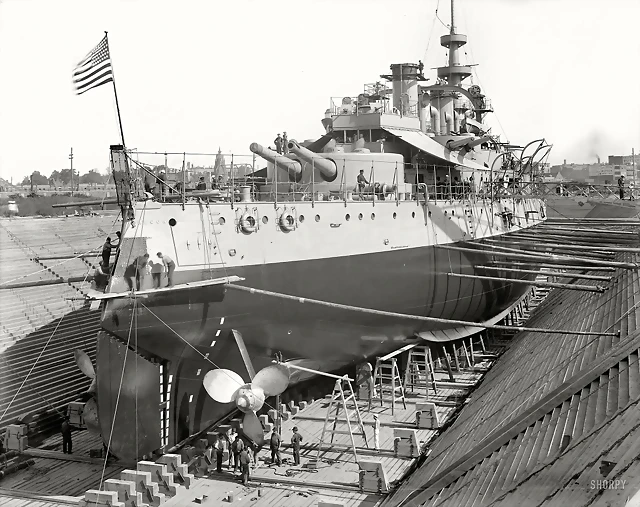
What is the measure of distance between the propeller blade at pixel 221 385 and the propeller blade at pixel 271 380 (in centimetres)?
48

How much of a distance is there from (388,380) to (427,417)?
416cm

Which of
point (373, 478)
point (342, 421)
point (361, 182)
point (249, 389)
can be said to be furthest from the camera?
point (361, 182)

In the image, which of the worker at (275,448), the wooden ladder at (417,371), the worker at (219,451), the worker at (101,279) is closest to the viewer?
the worker at (101,279)

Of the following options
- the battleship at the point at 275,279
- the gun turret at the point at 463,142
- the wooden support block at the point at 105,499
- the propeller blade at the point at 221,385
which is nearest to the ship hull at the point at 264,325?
the battleship at the point at 275,279

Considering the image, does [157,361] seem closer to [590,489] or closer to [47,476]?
[47,476]

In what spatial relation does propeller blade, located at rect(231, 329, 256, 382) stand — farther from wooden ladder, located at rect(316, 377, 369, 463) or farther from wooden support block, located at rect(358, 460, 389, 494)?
wooden support block, located at rect(358, 460, 389, 494)

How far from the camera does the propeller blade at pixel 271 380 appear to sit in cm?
1337

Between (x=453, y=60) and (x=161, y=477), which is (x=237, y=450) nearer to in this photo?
(x=161, y=477)

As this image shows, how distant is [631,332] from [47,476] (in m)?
12.6

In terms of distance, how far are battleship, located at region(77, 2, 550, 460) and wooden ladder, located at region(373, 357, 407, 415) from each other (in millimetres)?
536

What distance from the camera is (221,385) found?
1306 centimetres

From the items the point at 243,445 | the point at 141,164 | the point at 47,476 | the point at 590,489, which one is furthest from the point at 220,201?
the point at 590,489

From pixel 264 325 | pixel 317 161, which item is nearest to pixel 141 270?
pixel 264 325

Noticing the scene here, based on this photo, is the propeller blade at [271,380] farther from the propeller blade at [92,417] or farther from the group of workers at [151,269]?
the propeller blade at [92,417]
